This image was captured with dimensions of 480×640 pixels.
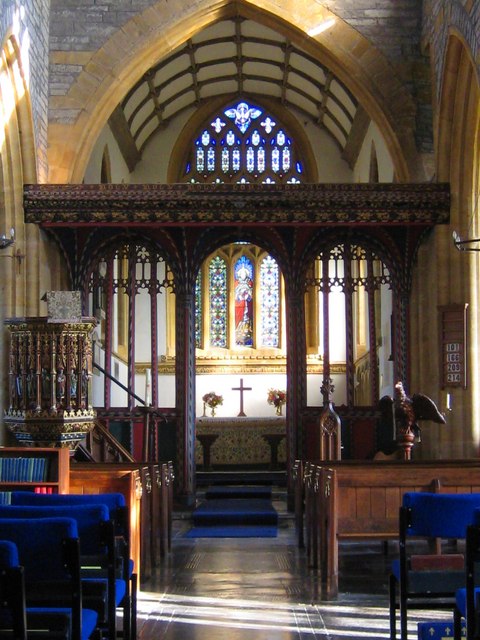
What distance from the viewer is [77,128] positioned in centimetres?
1220

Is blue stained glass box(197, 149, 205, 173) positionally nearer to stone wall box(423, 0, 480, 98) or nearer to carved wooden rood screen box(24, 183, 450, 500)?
carved wooden rood screen box(24, 183, 450, 500)

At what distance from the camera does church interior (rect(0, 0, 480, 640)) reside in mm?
7582

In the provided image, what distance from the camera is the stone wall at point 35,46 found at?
32.9 ft

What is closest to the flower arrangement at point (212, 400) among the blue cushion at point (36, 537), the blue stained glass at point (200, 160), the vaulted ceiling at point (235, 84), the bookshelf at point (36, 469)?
the blue stained glass at point (200, 160)

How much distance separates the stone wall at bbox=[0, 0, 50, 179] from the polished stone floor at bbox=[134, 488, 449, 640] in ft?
17.2

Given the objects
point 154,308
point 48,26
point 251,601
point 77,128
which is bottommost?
point 251,601

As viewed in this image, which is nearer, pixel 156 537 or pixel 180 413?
pixel 156 537

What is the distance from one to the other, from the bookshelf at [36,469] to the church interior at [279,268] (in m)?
0.02

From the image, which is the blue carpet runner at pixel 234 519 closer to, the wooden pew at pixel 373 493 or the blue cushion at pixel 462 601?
the wooden pew at pixel 373 493

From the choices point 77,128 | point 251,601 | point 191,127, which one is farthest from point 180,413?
point 191,127

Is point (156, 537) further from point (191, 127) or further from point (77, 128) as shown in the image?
point (191, 127)

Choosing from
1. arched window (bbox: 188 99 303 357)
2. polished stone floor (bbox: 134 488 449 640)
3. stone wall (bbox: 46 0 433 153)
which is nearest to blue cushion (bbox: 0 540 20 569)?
polished stone floor (bbox: 134 488 449 640)

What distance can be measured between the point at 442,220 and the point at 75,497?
7.59m

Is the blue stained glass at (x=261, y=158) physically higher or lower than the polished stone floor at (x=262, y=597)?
higher
